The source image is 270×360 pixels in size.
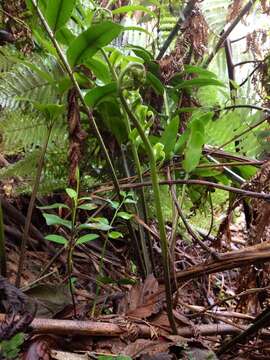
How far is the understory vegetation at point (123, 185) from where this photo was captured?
0.73m

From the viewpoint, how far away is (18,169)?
1.22 metres

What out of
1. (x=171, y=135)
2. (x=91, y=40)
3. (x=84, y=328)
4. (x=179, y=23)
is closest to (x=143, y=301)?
(x=84, y=328)

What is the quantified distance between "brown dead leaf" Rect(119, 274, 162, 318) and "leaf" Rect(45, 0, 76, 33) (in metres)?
0.59

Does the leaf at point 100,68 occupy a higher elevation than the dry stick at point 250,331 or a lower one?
higher

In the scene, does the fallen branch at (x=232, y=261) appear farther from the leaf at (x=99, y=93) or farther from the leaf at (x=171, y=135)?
the leaf at (x=99, y=93)

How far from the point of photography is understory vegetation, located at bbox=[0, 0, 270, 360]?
735mm

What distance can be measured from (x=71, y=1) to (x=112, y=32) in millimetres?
104

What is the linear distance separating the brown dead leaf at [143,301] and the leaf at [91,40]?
511 mm

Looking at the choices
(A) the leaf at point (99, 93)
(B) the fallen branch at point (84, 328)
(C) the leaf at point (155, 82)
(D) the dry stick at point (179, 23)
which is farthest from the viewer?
(D) the dry stick at point (179, 23)

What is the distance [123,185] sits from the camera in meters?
1.00

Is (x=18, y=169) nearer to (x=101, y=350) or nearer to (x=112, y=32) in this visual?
(x=112, y=32)

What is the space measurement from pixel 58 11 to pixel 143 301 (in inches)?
24.9

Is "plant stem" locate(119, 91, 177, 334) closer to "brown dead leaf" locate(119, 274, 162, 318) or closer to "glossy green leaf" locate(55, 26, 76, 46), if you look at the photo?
"brown dead leaf" locate(119, 274, 162, 318)

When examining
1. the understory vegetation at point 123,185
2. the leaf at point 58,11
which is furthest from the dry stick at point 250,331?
the leaf at point 58,11
